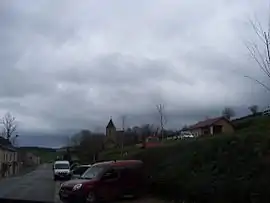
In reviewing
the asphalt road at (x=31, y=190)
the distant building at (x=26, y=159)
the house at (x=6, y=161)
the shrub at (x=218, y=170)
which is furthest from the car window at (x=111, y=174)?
the distant building at (x=26, y=159)

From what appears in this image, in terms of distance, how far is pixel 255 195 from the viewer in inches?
508

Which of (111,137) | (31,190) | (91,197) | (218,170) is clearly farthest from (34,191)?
(111,137)

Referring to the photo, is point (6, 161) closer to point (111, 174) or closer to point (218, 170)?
point (111, 174)

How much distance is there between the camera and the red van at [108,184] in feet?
67.5

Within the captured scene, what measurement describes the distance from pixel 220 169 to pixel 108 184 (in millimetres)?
7199

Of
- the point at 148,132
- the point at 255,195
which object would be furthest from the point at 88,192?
the point at 148,132

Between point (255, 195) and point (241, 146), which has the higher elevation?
point (241, 146)

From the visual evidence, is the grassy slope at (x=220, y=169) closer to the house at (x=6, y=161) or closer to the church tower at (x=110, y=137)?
the house at (x=6, y=161)

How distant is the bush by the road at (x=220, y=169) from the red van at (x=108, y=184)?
1.68 metres

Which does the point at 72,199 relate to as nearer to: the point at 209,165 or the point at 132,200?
the point at 132,200

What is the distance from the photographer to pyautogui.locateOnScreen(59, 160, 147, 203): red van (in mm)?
20578

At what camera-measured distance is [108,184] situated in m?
21.2

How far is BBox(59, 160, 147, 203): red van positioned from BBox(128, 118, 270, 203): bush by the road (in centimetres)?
168

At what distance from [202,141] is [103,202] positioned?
5786 millimetres
